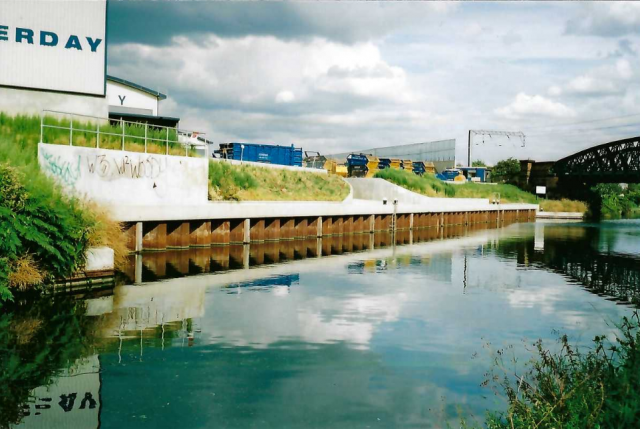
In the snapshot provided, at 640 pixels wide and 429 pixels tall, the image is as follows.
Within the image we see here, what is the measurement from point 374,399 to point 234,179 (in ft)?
104

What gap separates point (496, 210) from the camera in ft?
241

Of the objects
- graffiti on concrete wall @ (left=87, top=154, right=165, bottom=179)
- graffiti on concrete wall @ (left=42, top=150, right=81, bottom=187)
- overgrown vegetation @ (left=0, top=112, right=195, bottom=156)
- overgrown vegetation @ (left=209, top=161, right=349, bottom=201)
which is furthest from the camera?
overgrown vegetation @ (left=209, top=161, right=349, bottom=201)

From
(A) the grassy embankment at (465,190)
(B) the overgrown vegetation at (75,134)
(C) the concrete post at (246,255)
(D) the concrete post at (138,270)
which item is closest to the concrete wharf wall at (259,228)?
(D) the concrete post at (138,270)

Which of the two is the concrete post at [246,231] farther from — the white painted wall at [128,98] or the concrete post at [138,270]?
the white painted wall at [128,98]

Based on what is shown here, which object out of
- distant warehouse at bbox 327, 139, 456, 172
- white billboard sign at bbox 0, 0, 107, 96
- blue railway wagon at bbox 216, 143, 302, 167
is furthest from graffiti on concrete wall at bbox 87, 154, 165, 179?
distant warehouse at bbox 327, 139, 456, 172

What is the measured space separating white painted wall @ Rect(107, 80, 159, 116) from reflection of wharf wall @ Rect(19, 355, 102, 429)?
38045 millimetres

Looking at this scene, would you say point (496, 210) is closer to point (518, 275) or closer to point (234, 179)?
point (234, 179)

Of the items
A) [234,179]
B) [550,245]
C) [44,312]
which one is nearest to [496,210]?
[550,245]

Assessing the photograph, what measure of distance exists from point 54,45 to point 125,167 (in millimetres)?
9212

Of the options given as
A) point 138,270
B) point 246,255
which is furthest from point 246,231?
point 138,270

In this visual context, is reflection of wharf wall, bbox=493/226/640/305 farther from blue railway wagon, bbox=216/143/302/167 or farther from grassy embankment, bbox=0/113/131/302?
blue railway wagon, bbox=216/143/302/167

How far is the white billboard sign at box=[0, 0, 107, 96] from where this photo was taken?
30.4 metres

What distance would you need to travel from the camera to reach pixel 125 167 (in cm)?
2762

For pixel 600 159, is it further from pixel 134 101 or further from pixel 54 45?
pixel 54 45
